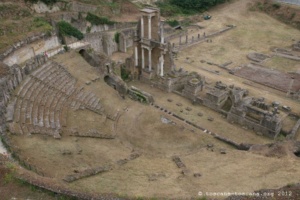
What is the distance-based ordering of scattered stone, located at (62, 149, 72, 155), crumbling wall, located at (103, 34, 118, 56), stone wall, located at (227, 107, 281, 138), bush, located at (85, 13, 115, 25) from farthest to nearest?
bush, located at (85, 13, 115, 25), crumbling wall, located at (103, 34, 118, 56), stone wall, located at (227, 107, 281, 138), scattered stone, located at (62, 149, 72, 155)

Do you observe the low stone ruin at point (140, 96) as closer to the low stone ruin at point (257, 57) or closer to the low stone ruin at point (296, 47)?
the low stone ruin at point (257, 57)

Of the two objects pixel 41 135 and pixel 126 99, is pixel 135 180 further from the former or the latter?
pixel 126 99

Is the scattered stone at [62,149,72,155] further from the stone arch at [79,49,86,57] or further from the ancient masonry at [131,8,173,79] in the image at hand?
the stone arch at [79,49,86,57]

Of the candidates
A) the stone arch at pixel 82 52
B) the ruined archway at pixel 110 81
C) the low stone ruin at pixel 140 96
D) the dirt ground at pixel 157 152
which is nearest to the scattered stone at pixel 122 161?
the dirt ground at pixel 157 152

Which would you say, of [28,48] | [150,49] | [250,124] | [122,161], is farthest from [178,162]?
[28,48]

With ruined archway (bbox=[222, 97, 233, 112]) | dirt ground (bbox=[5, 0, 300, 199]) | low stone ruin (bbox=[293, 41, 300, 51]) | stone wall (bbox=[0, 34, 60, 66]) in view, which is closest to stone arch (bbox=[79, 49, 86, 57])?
dirt ground (bbox=[5, 0, 300, 199])

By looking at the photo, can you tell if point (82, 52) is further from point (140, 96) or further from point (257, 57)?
point (257, 57)
